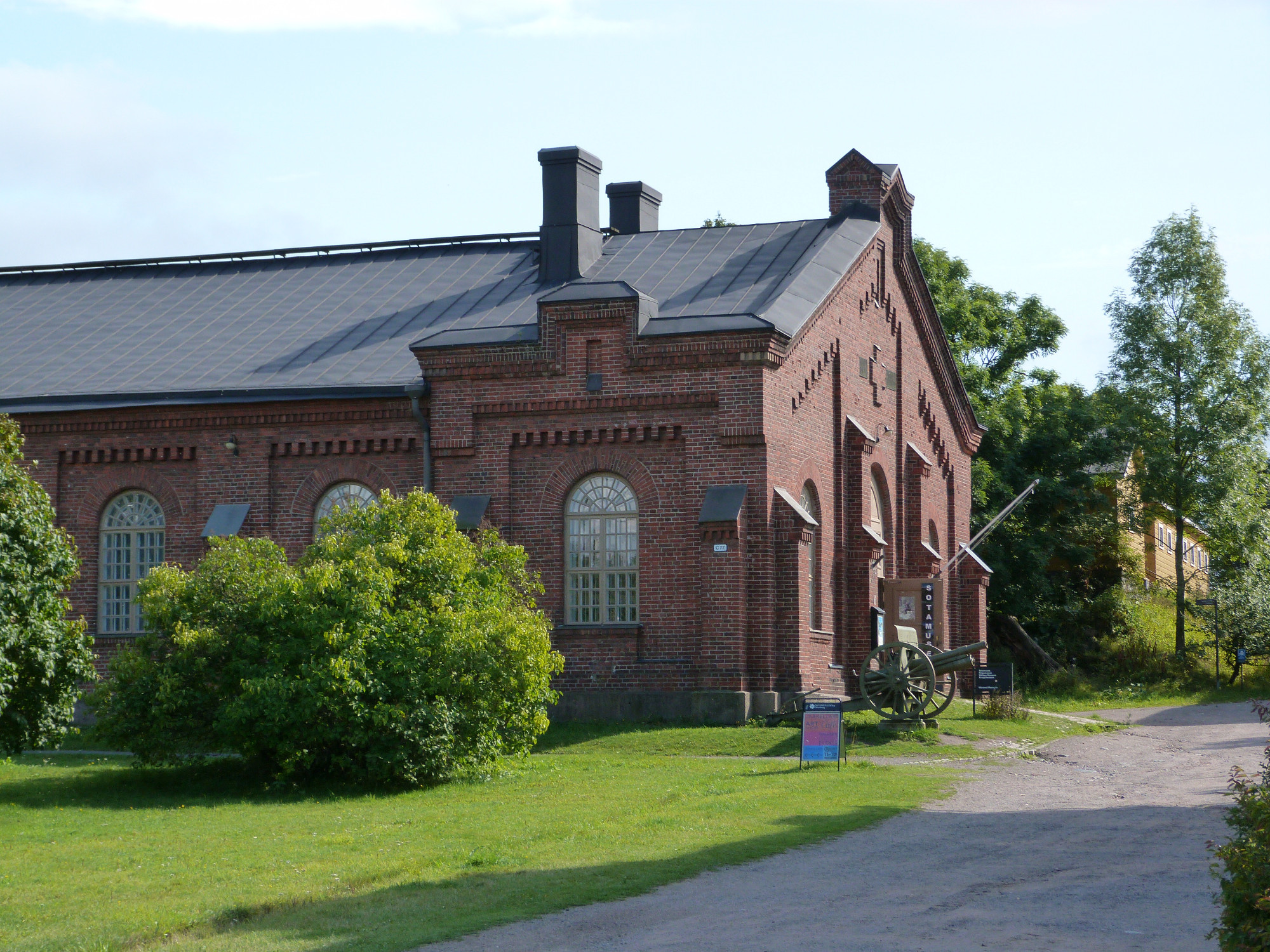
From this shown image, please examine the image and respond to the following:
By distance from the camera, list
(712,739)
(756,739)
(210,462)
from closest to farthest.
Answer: (756,739)
(712,739)
(210,462)

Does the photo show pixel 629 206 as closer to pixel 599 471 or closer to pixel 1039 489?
pixel 599 471

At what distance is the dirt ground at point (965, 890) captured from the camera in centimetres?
980

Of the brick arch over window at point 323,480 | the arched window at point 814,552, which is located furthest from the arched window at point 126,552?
the arched window at point 814,552

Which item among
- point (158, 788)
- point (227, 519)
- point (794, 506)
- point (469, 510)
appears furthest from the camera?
point (227, 519)

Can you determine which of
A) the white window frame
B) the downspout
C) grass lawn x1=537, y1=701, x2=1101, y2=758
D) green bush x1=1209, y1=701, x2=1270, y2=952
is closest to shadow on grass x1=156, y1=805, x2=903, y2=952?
green bush x1=1209, y1=701, x2=1270, y2=952

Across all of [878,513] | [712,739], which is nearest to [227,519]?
[712,739]

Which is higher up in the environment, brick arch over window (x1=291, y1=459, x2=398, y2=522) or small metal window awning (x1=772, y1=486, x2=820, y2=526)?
brick arch over window (x1=291, y1=459, x2=398, y2=522)

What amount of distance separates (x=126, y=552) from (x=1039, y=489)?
25080mm

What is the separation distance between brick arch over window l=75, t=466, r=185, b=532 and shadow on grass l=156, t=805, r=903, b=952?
1758 centimetres

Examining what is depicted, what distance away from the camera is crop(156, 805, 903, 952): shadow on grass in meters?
10.2

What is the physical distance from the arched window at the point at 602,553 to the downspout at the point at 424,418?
8.49 ft

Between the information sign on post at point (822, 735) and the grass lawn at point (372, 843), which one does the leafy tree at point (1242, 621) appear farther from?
the grass lawn at point (372, 843)

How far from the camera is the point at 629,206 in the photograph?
32.9 m

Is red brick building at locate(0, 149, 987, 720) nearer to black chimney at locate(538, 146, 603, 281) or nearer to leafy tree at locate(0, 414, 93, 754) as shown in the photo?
black chimney at locate(538, 146, 603, 281)
